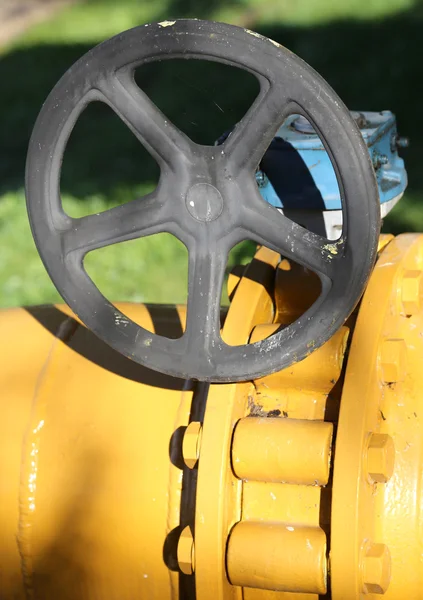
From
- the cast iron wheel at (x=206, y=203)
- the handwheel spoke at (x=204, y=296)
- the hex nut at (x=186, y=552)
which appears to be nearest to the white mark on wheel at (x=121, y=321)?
the cast iron wheel at (x=206, y=203)

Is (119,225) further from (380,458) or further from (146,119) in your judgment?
(380,458)

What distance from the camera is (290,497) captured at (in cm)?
140

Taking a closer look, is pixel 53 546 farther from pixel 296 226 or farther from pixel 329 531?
pixel 296 226

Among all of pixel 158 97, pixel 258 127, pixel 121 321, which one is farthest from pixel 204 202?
pixel 158 97

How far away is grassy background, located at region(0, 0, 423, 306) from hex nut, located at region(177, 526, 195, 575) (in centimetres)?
245

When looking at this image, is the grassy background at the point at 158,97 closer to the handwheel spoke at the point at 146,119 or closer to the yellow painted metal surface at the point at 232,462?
the yellow painted metal surface at the point at 232,462

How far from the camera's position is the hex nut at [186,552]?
1.40 m

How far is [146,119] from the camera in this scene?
1354 millimetres

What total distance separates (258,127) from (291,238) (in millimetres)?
168

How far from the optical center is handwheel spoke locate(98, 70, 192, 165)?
134 centimetres

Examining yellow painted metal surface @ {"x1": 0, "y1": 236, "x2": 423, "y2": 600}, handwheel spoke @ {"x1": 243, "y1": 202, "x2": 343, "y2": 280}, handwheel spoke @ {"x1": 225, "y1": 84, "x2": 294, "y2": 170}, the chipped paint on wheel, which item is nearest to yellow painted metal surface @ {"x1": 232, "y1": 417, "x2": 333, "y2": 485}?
yellow painted metal surface @ {"x1": 0, "y1": 236, "x2": 423, "y2": 600}

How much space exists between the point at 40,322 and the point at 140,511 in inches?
19.3

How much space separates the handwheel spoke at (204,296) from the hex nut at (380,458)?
28 cm

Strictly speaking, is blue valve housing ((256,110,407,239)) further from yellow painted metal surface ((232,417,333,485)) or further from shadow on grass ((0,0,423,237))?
shadow on grass ((0,0,423,237))
